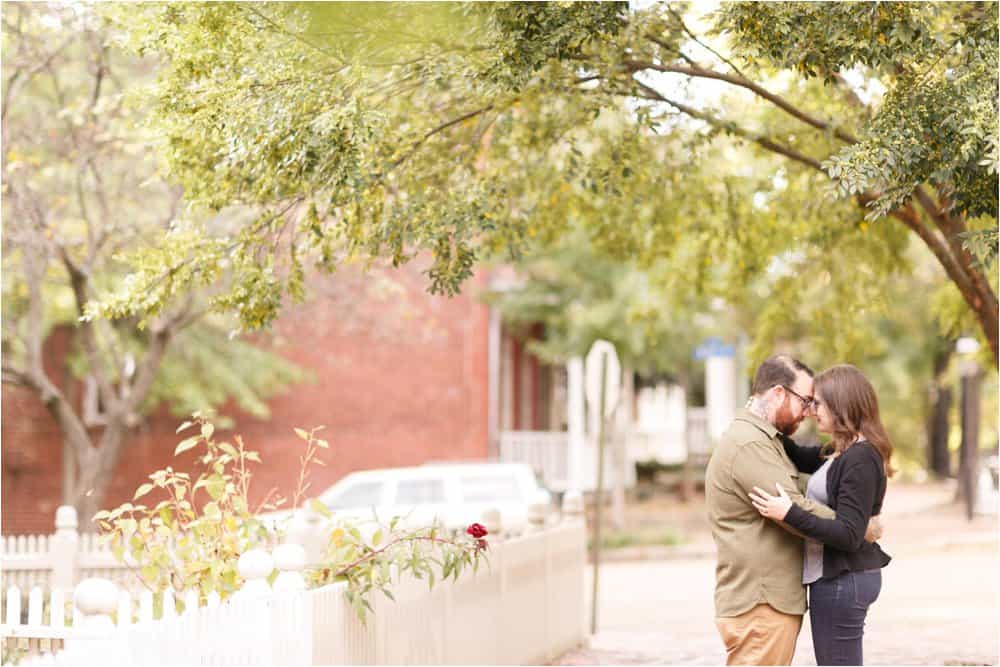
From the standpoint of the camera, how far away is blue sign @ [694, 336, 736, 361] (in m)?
26.4

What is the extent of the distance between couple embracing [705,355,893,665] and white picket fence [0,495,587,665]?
1.82 metres

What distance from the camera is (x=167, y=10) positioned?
26.5 feet

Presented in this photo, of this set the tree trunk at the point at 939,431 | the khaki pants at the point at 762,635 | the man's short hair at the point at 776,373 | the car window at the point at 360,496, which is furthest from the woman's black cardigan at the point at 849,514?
the tree trunk at the point at 939,431

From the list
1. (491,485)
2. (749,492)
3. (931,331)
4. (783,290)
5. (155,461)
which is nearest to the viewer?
(749,492)

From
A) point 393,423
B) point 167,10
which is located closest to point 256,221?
point 167,10

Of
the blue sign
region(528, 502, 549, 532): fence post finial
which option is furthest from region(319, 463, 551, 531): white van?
region(528, 502, 549, 532): fence post finial

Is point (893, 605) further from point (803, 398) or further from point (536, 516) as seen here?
point (803, 398)

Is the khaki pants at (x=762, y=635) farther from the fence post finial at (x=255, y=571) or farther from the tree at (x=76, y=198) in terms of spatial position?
the tree at (x=76, y=198)

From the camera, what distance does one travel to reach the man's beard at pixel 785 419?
5.99m

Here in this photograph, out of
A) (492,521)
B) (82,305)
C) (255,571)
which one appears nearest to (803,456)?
(255,571)

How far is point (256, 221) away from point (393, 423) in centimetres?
1781

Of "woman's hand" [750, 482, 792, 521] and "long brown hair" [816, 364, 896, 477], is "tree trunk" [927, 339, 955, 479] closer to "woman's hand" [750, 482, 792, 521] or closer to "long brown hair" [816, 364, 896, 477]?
"long brown hair" [816, 364, 896, 477]

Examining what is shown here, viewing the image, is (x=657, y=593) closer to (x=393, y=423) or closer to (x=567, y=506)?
(x=567, y=506)

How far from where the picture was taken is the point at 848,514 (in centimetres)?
559
